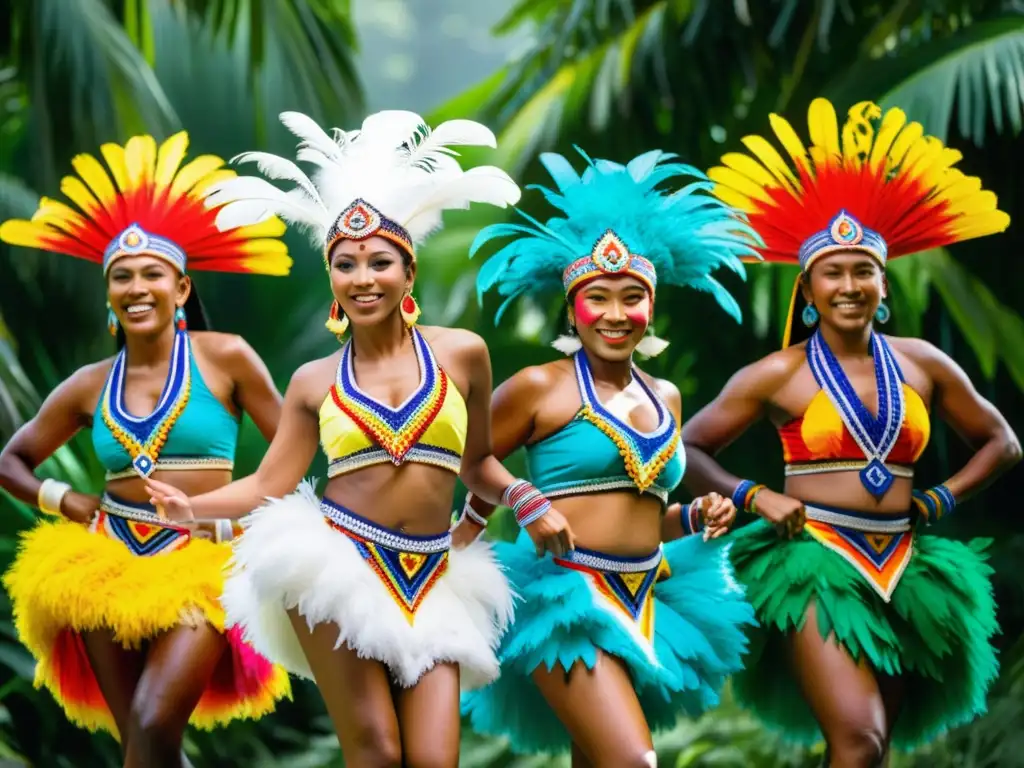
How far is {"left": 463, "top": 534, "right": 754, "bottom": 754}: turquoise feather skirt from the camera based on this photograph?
3900 mm

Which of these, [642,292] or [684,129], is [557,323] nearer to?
[684,129]

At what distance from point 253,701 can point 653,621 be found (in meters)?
1.33

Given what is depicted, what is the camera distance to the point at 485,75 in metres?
9.92

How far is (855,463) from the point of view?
170 inches

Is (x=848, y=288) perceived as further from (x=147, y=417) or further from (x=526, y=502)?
(x=147, y=417)

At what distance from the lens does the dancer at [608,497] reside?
3906 mm

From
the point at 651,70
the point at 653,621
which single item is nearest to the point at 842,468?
the point at 653,621

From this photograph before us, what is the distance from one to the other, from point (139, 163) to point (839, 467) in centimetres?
237

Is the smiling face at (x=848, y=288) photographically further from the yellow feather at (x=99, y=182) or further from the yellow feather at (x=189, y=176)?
the yellow feather at (x=99, y=182)

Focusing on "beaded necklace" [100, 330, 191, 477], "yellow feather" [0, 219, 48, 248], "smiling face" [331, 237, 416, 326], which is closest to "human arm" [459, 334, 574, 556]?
"smiling face" [331, 237, 416, 326]

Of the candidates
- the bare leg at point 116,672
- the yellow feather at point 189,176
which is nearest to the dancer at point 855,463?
the yellow feather at point 189,176

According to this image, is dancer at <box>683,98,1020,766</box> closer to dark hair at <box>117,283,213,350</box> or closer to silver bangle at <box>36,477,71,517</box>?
dark hair at <box>117,283,213,350</box>

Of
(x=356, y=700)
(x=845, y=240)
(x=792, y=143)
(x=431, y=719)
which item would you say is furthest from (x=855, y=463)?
(x=356, y=700)

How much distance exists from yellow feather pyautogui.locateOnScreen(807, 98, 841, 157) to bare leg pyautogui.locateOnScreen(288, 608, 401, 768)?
6.94ft
